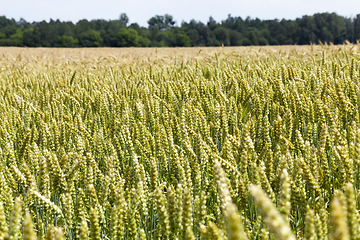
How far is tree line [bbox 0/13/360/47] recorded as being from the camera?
52.9 metres

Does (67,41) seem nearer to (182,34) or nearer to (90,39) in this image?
(90,39)

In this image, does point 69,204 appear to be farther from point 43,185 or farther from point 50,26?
point 50,26

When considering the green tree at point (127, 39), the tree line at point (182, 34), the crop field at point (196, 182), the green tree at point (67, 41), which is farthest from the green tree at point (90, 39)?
the crop field at point (196, 182)

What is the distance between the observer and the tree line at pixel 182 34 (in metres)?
52.9

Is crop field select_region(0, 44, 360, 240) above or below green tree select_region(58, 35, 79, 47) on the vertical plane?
below

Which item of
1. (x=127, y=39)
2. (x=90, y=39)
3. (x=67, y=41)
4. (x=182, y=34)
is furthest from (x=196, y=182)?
(x=182, y=34)

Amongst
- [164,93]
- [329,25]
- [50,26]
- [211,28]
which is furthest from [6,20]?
[164,93]

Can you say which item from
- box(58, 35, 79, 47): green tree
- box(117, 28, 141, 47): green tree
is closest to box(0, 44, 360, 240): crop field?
box(117, 28, 141, 47): green tree

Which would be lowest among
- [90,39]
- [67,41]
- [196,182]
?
[196,182]

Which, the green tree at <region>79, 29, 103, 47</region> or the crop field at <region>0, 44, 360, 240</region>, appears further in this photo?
the green tree at <region>79, 29, 103, 47</region>

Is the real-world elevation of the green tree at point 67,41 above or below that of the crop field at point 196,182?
above

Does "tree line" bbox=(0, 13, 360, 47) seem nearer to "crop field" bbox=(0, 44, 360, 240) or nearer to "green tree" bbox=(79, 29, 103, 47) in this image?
"green tree" bbox=(79, 29, 103, 47)

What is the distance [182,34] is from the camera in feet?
201

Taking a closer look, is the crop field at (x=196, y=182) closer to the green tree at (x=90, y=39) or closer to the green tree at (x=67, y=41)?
the green tree at (x=90, y=39)
